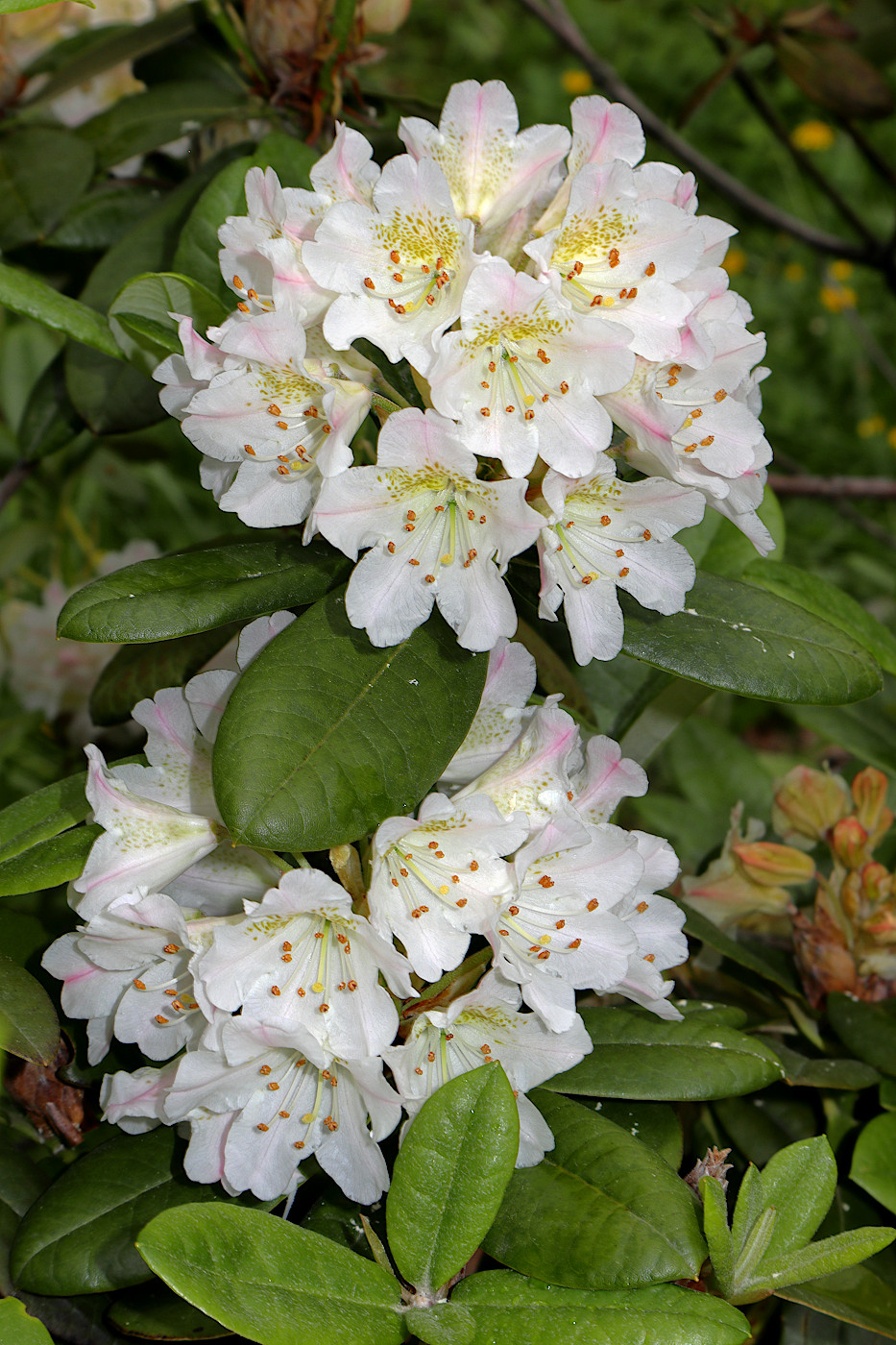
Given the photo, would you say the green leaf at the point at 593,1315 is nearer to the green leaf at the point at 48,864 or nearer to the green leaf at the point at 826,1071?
the green leaf at the point at 826,1071

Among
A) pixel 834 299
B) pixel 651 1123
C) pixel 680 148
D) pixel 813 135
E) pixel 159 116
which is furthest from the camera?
pixel 813 135

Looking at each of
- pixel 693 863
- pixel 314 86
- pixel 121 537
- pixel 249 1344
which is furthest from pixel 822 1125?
pixel 121 537

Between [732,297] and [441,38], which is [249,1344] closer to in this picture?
[732,297]

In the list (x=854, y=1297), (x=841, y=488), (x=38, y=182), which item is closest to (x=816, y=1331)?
(x=854, y=1297)

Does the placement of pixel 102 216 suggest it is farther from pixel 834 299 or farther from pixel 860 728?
pixel 834 299

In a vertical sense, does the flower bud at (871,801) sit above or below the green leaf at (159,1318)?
above

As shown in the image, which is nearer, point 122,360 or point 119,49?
point 122,360

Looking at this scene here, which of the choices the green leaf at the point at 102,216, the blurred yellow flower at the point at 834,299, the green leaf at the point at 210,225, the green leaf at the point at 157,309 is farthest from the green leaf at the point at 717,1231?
the blurred yellow flower at the point at 834,299

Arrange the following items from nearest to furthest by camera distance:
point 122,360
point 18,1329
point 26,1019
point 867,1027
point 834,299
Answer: point 18,1329 < point 26,1019 < point 867,1027 < point 122,360 < point 834,299
